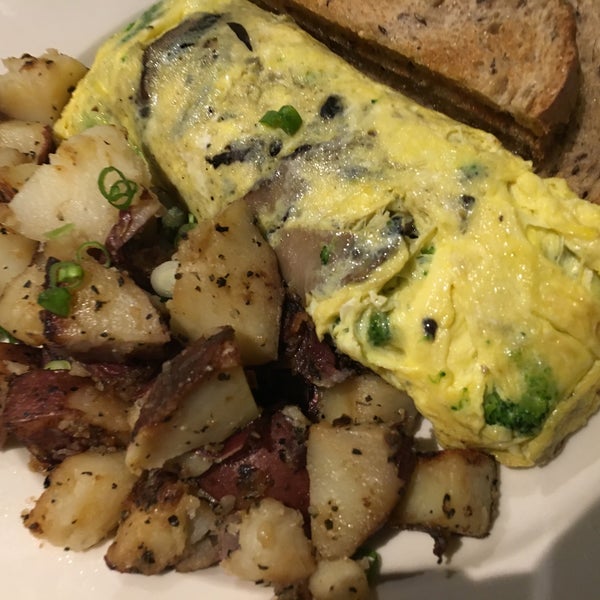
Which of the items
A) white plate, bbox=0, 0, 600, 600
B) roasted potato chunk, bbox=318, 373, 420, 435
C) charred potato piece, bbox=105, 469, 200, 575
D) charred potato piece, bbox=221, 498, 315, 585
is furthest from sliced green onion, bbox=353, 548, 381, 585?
charred potato piece, bbox=105, 469, 200, 575

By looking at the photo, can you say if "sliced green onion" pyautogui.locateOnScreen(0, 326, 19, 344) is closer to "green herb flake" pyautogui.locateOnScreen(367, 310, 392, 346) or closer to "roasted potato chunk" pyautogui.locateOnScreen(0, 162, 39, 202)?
"roasted potato chunk" pyautogui.locateOnScreen(0, 162, 39, 202)

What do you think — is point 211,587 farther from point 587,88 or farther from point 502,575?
point 587,88

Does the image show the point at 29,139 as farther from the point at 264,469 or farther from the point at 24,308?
the point at 264,469

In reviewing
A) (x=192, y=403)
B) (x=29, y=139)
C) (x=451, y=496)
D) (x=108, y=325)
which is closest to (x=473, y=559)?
(x=451, y=496)

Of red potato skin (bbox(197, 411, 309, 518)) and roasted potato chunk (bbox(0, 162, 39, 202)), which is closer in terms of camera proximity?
red potato skin (bbox(197, 411, 309, 518))

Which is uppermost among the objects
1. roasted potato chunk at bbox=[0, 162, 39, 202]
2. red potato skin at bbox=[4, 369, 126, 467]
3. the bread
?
the bread

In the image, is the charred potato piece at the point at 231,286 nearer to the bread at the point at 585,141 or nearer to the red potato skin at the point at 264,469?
the red potato skin at the point at 264,469

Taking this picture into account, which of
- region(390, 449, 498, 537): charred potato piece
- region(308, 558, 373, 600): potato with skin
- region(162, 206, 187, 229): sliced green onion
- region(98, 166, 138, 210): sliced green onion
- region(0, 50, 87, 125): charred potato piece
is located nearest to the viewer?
region(308, 558, 373, 600): potato with skin
